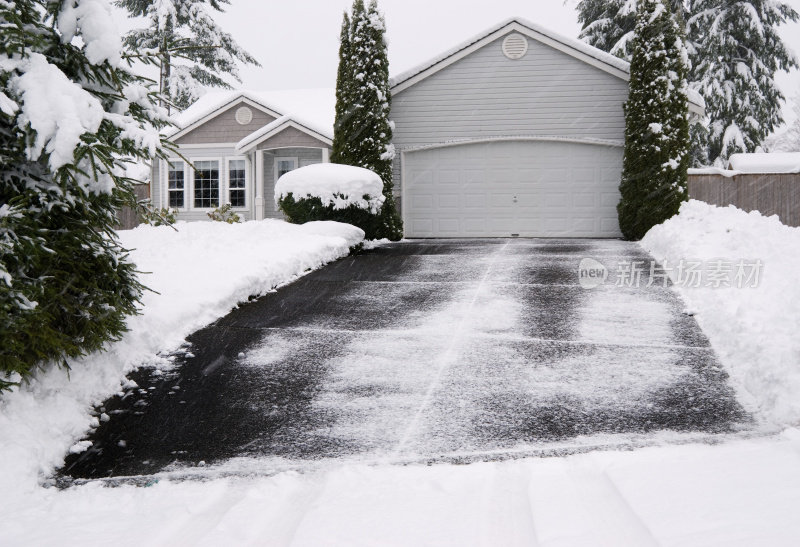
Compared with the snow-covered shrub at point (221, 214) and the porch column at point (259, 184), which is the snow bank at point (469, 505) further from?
the snow-covered shrub at point (221, 214)

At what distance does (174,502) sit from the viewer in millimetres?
3613

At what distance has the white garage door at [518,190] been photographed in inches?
617

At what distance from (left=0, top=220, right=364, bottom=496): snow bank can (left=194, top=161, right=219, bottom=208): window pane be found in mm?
8226

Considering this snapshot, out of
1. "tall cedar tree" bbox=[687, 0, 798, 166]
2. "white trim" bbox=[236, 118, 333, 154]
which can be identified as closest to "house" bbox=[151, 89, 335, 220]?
"white trim" bbox=[236, 118, 333, 154]

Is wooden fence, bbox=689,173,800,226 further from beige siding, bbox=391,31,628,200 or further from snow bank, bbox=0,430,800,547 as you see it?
snow bank, bbox=0,430,800,547

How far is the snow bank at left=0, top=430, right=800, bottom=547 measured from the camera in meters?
3.14

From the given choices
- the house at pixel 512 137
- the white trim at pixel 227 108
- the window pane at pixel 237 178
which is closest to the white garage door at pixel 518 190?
→ the house at pixel 512 137

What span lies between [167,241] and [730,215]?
9.53m

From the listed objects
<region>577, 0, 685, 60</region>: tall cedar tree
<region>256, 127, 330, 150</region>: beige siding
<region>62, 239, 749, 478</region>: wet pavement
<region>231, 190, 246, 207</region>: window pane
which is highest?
<region>577, 0, 685, 60</region>: tall cedar tree

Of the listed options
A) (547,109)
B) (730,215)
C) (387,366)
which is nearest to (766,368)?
(387,366)

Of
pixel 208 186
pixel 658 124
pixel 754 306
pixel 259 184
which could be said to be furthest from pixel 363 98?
pixel 754 306

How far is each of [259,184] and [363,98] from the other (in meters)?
5.76

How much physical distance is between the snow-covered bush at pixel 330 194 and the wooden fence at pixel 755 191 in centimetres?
818

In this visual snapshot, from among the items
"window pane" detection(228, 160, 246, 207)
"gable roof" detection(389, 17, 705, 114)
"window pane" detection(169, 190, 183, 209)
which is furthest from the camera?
"window pane" detection(169, 190, 183, 209)
